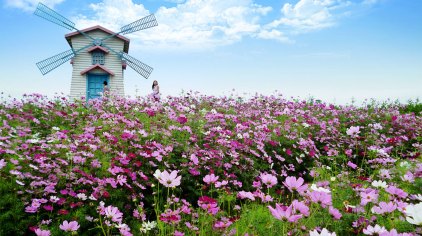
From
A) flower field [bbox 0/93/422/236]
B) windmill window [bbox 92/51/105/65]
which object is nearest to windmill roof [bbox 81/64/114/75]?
windmill window [bbox 92/51/105/65]

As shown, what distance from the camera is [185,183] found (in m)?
4.46

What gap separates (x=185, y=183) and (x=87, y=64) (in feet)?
49.9

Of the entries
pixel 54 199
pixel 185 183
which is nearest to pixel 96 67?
pixel 185 183

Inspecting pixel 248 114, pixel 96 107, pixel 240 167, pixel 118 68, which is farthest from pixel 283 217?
pixel 118 68

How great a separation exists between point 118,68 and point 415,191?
16.6 m

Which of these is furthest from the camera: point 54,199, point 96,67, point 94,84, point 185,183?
point 94,84

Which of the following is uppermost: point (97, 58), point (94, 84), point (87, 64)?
point (97, 58)

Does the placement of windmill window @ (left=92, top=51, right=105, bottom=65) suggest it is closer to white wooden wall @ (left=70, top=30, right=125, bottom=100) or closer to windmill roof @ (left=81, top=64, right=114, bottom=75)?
white wooden wall @ (left=70, top=30, right=125, bottom=100)

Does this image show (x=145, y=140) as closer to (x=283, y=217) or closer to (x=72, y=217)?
(x=72, y=217)

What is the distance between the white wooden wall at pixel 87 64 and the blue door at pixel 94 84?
0.20m

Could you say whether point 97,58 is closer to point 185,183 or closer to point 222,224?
point 185,183

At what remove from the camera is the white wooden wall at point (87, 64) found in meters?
17.9

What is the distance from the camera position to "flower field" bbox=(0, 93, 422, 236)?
7.65ft

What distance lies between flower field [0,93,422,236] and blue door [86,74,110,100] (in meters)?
10.4
